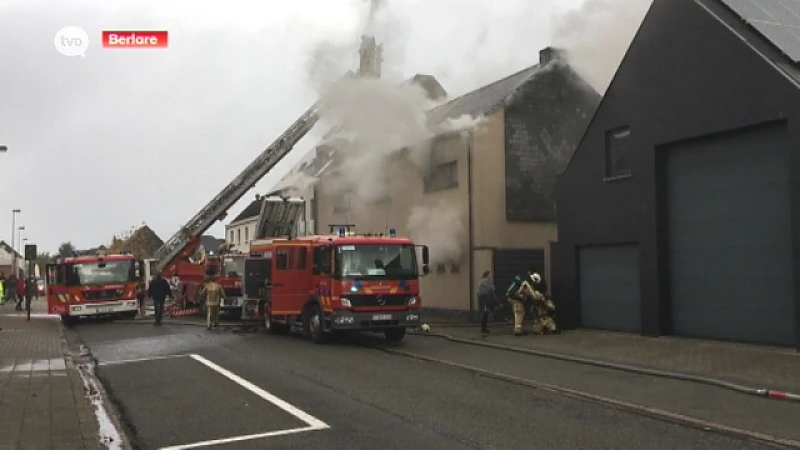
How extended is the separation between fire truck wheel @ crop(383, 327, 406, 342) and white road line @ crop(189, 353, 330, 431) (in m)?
4.50

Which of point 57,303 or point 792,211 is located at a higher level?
point 792,211

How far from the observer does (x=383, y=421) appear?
8.45 m

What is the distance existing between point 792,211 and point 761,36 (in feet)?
11.3

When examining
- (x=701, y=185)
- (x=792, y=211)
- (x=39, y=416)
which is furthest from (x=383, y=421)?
(x=701, y=185)

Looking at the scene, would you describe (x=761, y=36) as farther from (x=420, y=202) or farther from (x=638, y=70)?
(x=420, y=202)

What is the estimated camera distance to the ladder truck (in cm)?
2759

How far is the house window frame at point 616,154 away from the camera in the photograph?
698 inches

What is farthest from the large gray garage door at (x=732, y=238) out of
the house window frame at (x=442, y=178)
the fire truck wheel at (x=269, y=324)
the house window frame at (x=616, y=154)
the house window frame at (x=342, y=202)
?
the house window frame at (x=342, y=202)

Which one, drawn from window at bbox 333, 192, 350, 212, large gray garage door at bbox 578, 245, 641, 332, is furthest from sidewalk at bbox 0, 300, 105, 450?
window at bbox 333, 192, 350, 212

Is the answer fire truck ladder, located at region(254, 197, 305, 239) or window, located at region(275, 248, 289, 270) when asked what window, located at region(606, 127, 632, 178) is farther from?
fire truck ladder, located at region(254, 197, 305, 239)

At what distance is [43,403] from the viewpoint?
9.74 metres

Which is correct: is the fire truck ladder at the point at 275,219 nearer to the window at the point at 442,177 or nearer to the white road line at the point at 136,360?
the window at the point at 442,177

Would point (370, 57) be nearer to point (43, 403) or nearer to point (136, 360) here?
point (136, 360)

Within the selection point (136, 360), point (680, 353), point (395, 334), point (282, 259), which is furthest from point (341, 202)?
point (680, 353)
